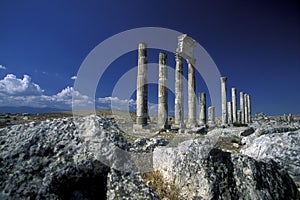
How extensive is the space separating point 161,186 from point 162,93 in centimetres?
2228

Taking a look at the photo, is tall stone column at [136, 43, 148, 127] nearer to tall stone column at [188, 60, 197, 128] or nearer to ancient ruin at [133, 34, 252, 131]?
ancient ruin at [133, 34, 252, 131]

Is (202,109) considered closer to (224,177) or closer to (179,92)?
(179,92)

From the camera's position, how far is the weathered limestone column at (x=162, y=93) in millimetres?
25456

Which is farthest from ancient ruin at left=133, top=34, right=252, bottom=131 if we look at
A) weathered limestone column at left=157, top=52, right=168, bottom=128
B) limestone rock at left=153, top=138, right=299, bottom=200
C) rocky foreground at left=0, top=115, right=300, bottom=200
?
rocky foreground at left=0, top=115, right=300, bottom=200

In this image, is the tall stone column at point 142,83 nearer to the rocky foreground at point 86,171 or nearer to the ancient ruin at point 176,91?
the ancient ruin at point 176,91

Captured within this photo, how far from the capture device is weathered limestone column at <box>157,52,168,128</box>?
25456 mm

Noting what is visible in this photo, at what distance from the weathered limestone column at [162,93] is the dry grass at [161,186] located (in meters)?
20.6

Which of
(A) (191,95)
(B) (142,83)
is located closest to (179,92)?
(A) (191,95)

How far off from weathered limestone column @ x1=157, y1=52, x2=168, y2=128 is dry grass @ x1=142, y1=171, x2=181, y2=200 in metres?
20.6

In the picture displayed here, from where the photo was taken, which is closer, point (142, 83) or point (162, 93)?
point (142, 83)

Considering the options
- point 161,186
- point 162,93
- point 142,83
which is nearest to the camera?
point 161,186

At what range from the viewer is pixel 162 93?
1030 inches

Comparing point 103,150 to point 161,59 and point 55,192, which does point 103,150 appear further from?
point 161,59

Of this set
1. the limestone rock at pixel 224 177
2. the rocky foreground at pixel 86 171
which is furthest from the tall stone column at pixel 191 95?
the rocky foreground at pixel 86 171
